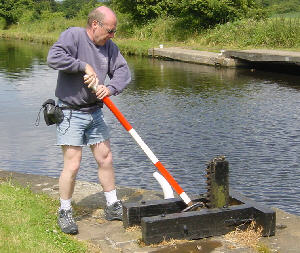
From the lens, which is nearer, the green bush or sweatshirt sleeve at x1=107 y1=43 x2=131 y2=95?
sweatshirt sleeve at x1=107 y1=43 x2=131 y2=95

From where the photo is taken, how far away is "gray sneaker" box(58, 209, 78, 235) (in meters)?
4.62

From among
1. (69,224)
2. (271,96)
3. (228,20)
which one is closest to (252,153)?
(69,224)

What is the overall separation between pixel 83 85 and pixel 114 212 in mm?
1083

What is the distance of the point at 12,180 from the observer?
6.16m

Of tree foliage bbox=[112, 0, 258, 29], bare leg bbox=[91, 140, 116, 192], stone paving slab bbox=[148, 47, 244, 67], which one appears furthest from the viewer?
tree foliage bbox=[112, 0, 258, 29]

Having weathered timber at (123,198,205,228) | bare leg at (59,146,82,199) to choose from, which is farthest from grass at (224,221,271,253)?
bare leg at (59,146,82,199)

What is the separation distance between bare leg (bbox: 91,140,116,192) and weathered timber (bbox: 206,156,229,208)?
31.9 inches

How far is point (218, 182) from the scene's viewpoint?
180 inches

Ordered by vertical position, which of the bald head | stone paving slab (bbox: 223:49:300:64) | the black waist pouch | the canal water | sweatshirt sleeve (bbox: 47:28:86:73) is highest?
the bald head

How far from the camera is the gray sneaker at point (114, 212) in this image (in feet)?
16.3

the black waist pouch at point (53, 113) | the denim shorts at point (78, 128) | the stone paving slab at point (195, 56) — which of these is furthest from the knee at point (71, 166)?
the stone paving slab at point (195, 56)

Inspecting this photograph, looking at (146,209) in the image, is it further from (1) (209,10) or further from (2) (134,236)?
(1) (209,10)

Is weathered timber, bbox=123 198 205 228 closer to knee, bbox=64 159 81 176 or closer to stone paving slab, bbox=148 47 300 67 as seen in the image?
knee, bbox=64 159 81 176

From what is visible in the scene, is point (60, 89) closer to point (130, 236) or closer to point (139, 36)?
point (130, 236)
